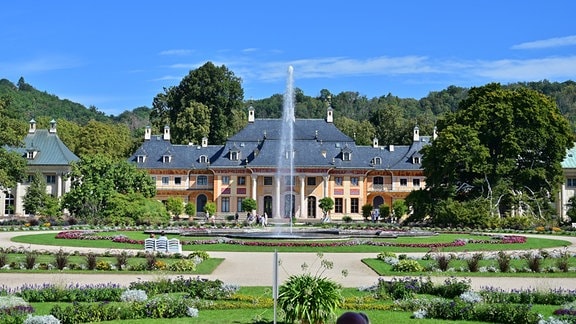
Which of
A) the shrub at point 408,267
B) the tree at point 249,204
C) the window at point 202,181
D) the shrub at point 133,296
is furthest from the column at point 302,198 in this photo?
the shrub at point 133,296

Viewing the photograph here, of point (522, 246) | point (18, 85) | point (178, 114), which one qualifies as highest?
point (18, 85)

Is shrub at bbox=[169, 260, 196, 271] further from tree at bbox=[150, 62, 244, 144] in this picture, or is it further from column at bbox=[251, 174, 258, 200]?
tree at bbox=[150, 62, 244, 144]

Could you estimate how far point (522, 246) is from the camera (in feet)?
117

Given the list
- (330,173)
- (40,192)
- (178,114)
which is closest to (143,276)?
(40,192)

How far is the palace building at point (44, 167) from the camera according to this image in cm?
7450

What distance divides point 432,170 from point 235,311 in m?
42.7

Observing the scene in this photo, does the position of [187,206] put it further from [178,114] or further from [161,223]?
[178,114]

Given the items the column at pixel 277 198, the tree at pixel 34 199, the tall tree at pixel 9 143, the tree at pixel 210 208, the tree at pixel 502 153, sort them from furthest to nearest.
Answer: the column at pixel 277 198 < the tree at pixel 210 208 < the tree at pixel 34 199 < the tree at pixel 502 153 < the tall tree at pixel 9 143

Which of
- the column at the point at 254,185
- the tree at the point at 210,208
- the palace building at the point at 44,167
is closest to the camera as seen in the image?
the tree at the point at 210,208

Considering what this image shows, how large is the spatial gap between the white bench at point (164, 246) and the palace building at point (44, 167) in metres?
46.2

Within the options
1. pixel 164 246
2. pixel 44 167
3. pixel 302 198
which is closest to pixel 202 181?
pixel 302 198

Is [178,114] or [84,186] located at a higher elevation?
[178,114]

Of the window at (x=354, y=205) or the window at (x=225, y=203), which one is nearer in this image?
the window at (x=354, y=205)

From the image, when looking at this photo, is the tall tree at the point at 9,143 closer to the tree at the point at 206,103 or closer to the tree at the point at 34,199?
the tree at the point at 34,199
